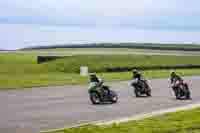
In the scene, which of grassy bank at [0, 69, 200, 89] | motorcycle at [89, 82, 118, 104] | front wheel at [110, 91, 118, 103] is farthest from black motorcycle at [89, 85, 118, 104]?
grassy bank at [0, 69, 200, 89]

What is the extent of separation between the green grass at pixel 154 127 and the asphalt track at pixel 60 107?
1.63 m

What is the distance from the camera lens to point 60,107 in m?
21.5

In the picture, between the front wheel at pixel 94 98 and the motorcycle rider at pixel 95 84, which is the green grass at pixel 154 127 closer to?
the motorcycle rider at pixel 95 84

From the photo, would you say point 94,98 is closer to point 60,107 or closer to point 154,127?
point 60,107

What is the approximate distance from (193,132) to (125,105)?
9228mm

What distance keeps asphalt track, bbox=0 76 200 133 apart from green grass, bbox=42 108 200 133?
64.3 inches

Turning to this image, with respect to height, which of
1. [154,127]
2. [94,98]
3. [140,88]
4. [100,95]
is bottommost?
[154,127]

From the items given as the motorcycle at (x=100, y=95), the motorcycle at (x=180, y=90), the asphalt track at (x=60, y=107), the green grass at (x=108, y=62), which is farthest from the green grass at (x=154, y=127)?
the green grass at (x=108, y=62)

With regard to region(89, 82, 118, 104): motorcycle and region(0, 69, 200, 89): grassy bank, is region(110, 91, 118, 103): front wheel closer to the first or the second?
region(89, 82, 118, 104): motorcycle

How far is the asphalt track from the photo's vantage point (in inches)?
643

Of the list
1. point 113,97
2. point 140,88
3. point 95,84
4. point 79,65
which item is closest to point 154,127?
point 95,84

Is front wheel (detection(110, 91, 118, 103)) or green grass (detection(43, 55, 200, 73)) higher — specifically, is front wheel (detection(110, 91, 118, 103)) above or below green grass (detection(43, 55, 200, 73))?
below

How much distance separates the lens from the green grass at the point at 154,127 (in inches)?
541

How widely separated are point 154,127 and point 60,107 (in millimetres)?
7670
